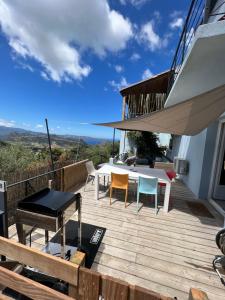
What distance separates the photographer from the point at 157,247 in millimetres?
2705

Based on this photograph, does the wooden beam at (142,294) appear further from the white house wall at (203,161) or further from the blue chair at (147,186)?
the white house wall at (203,161)

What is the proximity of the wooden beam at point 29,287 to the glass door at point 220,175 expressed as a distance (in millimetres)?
4880

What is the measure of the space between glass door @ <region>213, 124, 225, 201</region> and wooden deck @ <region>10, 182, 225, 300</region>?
2.78 ft

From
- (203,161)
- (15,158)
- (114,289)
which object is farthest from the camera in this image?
(15,158)

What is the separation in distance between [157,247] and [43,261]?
2.22m

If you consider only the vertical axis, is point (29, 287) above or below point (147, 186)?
above

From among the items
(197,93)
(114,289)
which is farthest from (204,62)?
(114,289)

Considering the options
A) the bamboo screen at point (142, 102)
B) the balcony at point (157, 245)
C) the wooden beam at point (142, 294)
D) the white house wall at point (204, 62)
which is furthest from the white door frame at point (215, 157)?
the bamboo screen at point (142, 102)

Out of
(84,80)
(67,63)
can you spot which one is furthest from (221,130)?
(84,80)

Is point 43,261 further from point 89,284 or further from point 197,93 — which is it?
point 197,93

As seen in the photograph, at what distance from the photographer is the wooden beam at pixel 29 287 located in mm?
925

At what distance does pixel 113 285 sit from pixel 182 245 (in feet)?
7.97

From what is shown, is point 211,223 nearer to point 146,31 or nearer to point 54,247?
point 54,247

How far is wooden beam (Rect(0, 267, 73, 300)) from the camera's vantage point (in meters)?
0.92
